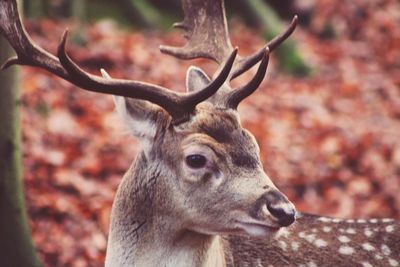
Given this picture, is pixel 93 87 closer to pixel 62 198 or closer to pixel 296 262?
pixel 296 262

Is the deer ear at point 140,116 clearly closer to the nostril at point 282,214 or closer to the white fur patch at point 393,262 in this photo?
the nostril at point 282,214

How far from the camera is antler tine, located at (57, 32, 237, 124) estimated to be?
392cm

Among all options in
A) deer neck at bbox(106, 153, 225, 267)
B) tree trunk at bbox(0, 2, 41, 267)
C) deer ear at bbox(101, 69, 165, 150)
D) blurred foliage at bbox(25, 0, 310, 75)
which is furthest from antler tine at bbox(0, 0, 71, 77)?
Result: blurred foliage at bbox(25, 0, 310, 75)

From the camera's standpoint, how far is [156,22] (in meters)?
12.5

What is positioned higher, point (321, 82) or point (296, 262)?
point (321, 82)

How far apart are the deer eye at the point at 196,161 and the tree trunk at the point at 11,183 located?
5.34 feet

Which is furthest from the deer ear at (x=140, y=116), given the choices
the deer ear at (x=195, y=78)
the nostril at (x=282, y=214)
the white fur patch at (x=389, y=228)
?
the white fur patch at (x=389, y=228)

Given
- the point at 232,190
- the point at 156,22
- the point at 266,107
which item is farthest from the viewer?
the point at 156,22

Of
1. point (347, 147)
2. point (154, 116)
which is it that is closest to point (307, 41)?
point (347, 147)

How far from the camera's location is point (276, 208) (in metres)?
3.83

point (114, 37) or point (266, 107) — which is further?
point (114, 37)

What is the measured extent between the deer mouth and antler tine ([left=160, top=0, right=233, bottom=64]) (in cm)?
127

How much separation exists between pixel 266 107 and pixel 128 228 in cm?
557

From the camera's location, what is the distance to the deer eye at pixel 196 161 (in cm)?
399
